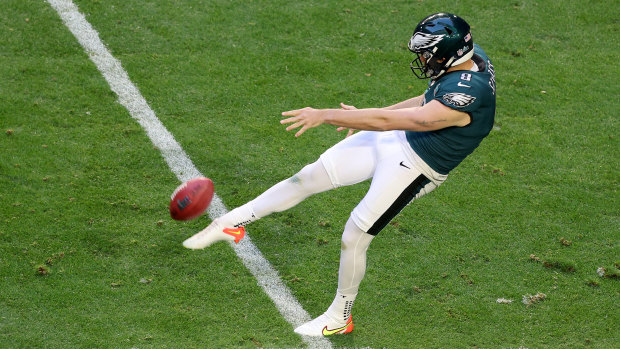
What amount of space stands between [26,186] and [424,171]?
3.43m

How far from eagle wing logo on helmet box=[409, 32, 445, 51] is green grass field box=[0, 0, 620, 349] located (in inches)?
74.6

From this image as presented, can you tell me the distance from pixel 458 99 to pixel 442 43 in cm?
41

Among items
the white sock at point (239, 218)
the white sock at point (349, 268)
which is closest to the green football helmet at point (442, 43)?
the white sock at point (349, 268)

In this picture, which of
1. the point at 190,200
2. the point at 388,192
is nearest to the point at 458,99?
the point at 388,192

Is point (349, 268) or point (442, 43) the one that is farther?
point (349, 268)

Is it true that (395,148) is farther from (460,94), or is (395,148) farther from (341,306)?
(341,306)

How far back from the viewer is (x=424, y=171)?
17.5ft

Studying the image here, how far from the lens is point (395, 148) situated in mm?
5422

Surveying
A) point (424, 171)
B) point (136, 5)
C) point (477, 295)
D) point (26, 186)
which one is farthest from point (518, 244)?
point (136, 5)

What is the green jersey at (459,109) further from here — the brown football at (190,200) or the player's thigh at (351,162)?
the brown football at (190,200)

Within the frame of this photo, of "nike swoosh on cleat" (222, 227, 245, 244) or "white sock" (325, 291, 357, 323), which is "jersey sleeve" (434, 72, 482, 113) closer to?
"white sock" (325, 291, 357, 323)

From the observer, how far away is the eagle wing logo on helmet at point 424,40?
17.0 feet

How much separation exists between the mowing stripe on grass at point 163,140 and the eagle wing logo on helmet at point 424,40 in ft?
6.79

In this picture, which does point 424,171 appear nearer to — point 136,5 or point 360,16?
point 360,16
